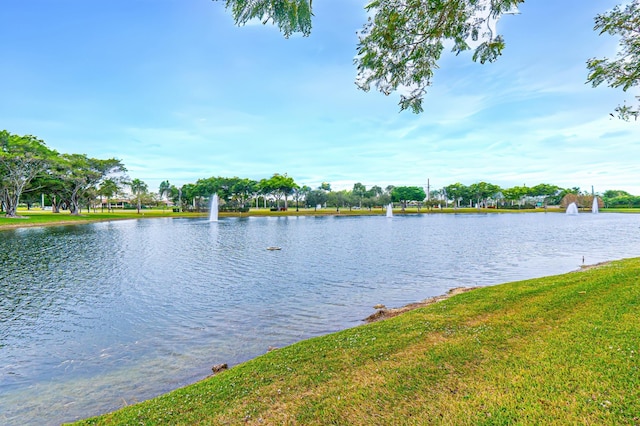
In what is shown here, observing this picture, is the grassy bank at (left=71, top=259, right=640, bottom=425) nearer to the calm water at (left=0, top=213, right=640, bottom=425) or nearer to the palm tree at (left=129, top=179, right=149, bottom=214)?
the calm water at (left=0, top=213, right=640, bottom=425)

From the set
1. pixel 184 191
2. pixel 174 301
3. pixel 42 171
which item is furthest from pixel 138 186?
pixel 174 301

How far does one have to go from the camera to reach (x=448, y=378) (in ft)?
17.4

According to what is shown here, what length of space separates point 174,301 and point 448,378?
12.4 metres

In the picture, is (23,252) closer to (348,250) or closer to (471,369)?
(348,250)

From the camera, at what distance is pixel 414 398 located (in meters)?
4.84

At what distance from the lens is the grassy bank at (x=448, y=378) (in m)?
4.41

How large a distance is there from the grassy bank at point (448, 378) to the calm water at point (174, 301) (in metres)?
2.72

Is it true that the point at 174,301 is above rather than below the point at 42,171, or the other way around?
below

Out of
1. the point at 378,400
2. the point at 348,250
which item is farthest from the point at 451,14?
the point at 348,250

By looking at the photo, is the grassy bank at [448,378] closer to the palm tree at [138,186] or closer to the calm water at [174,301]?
the calm water at [174,301]

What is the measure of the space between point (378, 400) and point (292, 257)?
20.6 m

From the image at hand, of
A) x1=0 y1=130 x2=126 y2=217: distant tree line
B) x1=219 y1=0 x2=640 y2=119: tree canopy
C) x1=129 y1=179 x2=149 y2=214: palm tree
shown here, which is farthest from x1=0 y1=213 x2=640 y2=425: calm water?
x1=129 y1=179 x2=149 y2=214: palm tree

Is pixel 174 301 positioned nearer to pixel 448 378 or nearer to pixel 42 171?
pixel 448 378

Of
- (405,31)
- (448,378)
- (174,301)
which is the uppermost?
(405,31)
